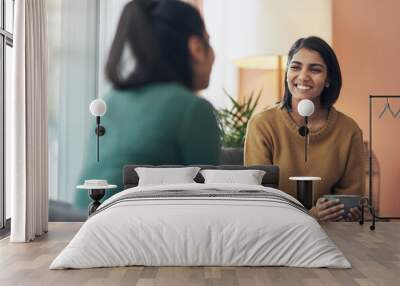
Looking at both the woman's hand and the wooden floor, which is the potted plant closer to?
the woman's hand

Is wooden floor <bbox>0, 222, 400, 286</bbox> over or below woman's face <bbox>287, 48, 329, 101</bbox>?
below

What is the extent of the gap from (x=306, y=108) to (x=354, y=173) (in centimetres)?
97

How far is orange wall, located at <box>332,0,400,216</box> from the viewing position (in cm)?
735

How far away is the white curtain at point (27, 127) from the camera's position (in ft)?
19.1

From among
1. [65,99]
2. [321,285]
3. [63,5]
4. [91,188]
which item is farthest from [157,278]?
[63,5]

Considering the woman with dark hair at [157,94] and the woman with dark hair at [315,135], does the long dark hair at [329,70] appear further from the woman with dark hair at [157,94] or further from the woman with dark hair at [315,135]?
the woman with dark hair at [157,94]

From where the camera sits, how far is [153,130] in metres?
7.33

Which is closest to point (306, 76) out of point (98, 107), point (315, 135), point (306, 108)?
point (306, 108)

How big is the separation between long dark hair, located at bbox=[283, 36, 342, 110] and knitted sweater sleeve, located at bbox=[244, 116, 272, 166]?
40 cm

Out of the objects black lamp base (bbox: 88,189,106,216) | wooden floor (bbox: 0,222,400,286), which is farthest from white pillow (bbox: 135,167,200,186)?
wooden floor (bbox: 0,222,400,286)

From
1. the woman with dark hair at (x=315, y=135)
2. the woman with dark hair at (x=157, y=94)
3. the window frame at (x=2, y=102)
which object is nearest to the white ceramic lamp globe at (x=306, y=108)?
the woman with dark hair at (x=315, y=135)

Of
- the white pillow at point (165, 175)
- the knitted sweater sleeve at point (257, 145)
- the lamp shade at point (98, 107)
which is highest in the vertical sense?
the lamp shade at point (98, 107)

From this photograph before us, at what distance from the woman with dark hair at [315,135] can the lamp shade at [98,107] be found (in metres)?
1.68

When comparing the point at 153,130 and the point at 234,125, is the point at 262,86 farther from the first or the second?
the point at 153,130
